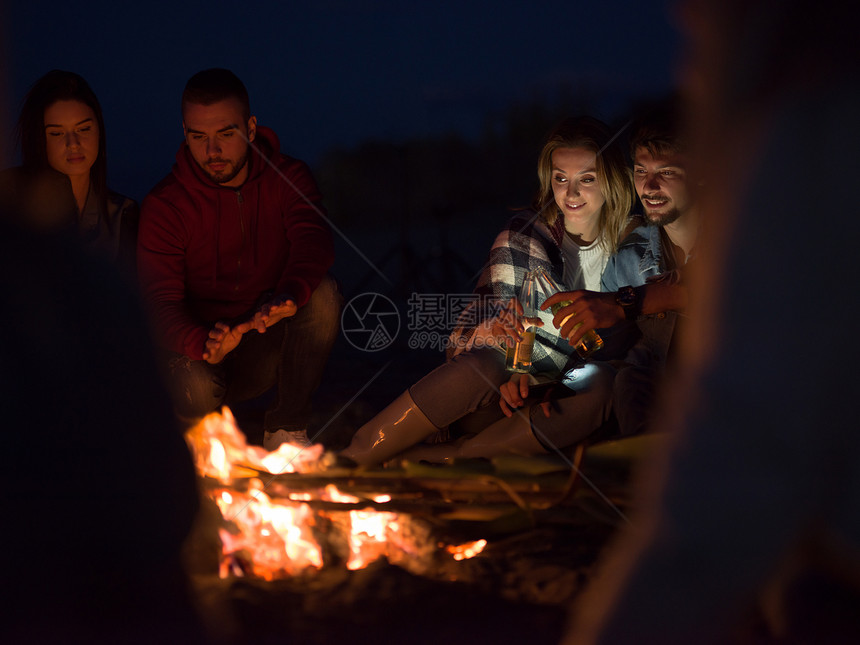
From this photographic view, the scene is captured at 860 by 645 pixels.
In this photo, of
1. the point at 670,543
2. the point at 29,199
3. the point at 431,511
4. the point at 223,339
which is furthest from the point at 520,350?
the point at 670,543

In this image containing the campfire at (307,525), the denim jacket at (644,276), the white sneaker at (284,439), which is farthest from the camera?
the white sneaker at (284,439)

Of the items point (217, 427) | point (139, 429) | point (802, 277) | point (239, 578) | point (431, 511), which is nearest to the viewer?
point (802, 277)

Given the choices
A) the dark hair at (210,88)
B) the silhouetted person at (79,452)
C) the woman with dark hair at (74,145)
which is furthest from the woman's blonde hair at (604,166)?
the silhouetted person at (79,452)

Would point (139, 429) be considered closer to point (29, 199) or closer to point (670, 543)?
point (670, 543)

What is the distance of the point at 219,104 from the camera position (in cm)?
284

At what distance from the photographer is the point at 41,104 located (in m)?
2.77

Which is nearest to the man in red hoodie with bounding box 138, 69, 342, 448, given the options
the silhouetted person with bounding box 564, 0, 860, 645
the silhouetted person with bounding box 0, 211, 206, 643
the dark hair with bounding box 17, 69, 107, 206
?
the dark hair with bounding box 17, 69, 107, 206

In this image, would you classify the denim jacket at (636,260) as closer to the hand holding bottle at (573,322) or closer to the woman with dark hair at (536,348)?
the woman with dark hair at (536,348)

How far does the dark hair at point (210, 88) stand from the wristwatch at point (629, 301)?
1.52 metres

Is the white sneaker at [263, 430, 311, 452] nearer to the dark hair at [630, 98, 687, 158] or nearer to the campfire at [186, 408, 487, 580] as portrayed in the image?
the campfire at [186, 408, 487, 580]

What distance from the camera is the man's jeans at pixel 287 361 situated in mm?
3123

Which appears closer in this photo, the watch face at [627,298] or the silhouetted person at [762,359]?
the silhouetted person at [762,359]

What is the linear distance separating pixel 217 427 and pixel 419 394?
84 centimetres

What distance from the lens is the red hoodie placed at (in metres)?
2.95
